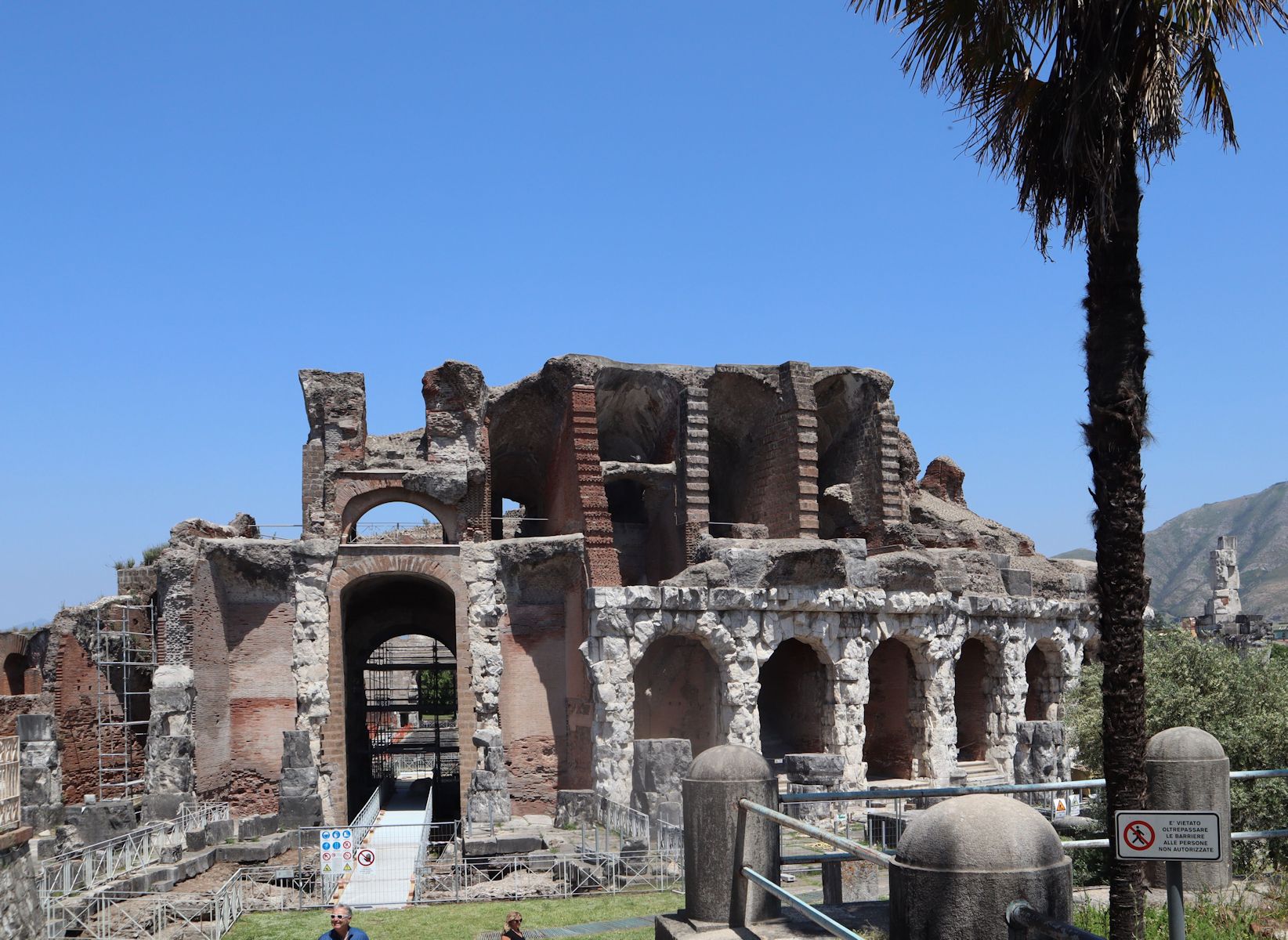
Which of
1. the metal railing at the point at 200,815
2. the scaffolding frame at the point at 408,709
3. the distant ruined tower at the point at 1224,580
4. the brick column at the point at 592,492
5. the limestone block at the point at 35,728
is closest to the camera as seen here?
the metal railing at the point at 200,815

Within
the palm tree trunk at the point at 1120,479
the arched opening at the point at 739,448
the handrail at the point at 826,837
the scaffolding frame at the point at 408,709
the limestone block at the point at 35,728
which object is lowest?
→ the scaffolding frame at the point at 408,709

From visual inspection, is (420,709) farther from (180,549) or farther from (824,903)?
(824,903)

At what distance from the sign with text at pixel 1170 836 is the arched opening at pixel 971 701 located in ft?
70.4

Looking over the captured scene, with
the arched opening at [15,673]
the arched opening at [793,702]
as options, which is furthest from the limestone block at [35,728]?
the arched opening at [793,702]

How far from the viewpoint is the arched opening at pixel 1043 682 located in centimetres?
2683

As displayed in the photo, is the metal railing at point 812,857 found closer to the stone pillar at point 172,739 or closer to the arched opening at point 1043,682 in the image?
the stone pillar at point 172,739

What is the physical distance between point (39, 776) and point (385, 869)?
25.9 feet

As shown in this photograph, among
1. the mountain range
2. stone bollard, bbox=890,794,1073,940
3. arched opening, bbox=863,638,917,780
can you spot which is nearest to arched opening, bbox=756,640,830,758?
arched opening, bbox=863,638,917,780

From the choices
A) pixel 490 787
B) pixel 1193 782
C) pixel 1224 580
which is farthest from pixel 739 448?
pixel 1224 580

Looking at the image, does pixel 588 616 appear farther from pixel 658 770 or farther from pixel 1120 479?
pixel 1120 479

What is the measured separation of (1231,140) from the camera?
7.46 metres

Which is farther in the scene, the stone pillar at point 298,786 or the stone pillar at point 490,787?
the stone pillar at point 298,786

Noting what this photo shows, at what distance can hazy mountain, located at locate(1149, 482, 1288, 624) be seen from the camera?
13362 centimetres

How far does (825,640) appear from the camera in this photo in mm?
22219
